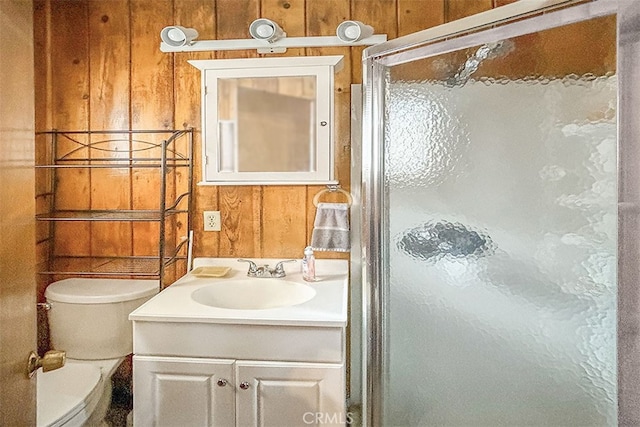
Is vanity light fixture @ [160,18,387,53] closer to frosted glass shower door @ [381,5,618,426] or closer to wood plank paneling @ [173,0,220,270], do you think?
wood plank paneling @ [173,0,220,270]

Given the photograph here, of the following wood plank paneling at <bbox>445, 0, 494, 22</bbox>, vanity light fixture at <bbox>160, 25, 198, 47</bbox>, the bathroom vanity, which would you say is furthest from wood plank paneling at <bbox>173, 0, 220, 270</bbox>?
wood plank paneling at <bbox>445, 0, 494, 22</bbox>

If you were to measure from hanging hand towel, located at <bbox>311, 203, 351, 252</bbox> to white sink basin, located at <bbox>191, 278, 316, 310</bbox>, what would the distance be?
0.20m

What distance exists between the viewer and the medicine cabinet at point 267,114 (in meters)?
1.84

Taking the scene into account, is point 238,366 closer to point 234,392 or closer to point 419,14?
point 234,392

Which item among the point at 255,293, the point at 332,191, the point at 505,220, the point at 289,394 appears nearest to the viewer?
the point at 505,220

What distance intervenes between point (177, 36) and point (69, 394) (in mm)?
1322

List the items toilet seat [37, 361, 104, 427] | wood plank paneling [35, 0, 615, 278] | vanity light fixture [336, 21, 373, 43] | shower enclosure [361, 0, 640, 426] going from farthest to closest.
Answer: wood plank paneling [35, 0, 615, 278], vanity light fixture [336, 21, 373, 43], toilet seat [37, 361, 104, 427], shower enclosure [361, 0, 640, 426]

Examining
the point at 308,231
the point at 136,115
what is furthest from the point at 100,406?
the point at 136,115

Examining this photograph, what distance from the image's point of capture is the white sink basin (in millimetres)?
1759

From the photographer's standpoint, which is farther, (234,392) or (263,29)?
(263,29)

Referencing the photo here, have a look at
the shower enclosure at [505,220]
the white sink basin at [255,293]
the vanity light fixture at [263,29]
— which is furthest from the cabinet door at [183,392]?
the vanity light fixture at [263,29]

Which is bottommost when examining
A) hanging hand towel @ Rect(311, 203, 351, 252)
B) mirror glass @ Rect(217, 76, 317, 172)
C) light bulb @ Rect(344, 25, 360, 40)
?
hanging hand towel @ Rect(311, 203, 351, 252)

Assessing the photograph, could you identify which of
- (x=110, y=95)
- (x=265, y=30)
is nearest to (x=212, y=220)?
(x=110, y=95)

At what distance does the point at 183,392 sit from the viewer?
4.76ft
